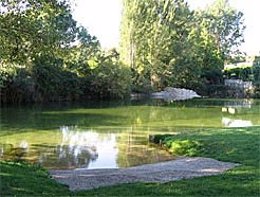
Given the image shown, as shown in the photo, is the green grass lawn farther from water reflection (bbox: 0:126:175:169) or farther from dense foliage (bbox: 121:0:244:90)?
dense foliage (bbox: 121:0:244:90)

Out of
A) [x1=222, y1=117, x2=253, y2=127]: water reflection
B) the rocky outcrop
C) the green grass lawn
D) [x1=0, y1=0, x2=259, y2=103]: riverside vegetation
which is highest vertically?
[x1=0, y1=0, x2=259, y2=103]: riverside vegetation

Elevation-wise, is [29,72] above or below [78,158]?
above

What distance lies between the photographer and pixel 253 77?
73438 millimetres

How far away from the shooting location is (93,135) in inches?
1019

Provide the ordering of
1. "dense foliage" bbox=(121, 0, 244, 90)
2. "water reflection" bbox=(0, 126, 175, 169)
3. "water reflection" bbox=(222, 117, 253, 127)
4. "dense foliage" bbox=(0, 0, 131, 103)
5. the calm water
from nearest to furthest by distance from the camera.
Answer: "dense foliage" bbox=(0, 0, 131, 103), "water reflection" bbox=(0, 126, 175, 169), the calm water, "water reflection" bbox=(222, 117, 253, 127), "dense foliage" bbox=(121, 0, 244, 90)

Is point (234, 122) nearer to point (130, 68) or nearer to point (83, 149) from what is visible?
point (83, 149)

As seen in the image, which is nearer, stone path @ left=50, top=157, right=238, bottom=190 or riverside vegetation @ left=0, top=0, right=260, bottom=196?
riverside vegetation @ left=0, top=0, right=260, bottom=196

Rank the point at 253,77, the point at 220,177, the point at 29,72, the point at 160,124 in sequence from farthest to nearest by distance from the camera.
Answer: the point at 253,77 < the point at 29,72 < the point at 160,124 < the point at 220,177

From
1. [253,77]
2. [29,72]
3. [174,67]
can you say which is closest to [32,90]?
[29,72]

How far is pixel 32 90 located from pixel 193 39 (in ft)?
106

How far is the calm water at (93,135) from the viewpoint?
18.3 m

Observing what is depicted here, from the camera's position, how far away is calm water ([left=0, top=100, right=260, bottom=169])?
59.9 ft

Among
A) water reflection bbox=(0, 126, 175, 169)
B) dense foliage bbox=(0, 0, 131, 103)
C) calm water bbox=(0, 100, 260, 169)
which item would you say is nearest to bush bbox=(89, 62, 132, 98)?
dense foliage bbox=(0, 0, 131, 103)

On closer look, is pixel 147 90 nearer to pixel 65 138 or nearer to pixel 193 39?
pixel 193 39
